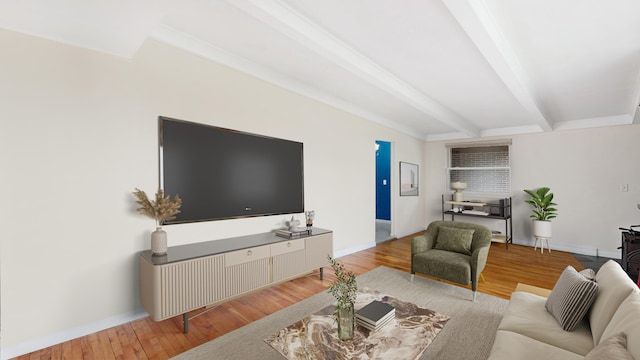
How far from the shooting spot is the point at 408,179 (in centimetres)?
638

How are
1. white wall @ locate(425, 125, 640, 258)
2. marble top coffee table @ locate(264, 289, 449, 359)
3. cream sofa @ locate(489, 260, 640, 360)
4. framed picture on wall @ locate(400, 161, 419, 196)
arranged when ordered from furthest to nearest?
framed picture on wall @ locate(400, 161, 419, 196) < white wall @ locate(425, 125, 640, 258) < marble top coffee table @ locate(264, 289, 449, 359) < cream sofa @ locate(489, 260, 640, 360)

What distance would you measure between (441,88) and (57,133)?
399cm

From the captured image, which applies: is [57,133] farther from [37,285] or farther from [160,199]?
[37,285]

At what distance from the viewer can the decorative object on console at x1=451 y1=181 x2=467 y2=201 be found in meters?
6.19

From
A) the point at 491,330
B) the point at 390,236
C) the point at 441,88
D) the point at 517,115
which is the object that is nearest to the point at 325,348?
the point at 491,330

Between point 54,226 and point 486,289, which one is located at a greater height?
point 54,226

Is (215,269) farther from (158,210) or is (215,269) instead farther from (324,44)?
(324,44)

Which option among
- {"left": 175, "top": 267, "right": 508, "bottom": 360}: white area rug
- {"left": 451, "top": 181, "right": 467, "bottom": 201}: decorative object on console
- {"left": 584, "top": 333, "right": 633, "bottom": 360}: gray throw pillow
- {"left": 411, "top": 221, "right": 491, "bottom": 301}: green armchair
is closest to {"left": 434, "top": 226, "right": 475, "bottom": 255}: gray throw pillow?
{"left": 411, "top": 221, "right": 491, "bottom": 301}: green armchair

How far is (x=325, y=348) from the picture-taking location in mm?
1575

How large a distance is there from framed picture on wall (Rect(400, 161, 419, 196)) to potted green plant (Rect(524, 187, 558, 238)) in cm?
215

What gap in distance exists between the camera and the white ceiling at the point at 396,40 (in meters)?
1.93

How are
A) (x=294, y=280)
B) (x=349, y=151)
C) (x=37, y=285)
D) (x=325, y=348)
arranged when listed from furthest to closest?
1. (x=349, y=151)
2. (x=294, y=280)
3. (x=37, y=285)
4. (x=325, y=348)

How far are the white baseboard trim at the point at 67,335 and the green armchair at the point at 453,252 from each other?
2946 millimetres

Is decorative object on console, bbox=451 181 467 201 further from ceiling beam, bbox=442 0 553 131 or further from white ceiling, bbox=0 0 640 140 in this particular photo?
ceiling beam, bbox=442 0 553 131
